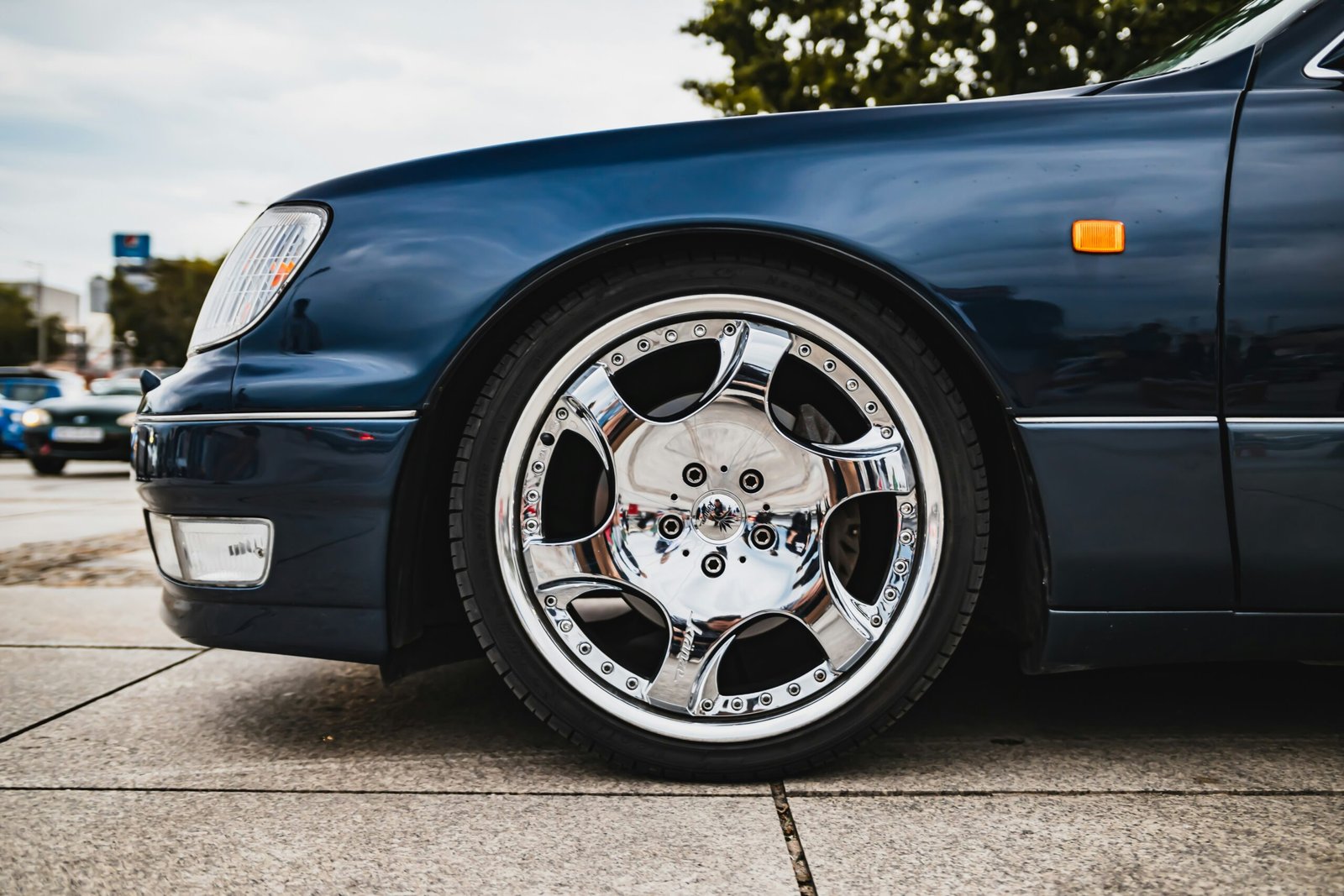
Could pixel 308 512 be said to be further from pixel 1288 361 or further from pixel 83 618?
pixel 83 618

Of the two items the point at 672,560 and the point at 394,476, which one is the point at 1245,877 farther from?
the point at 394,476

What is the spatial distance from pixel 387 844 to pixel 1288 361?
1.57 m

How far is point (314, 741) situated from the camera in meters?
2.02

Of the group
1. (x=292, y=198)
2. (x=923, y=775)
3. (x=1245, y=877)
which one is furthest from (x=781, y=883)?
(x=292, y=198)

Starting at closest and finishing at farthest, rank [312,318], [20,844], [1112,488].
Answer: [20,844] → [1112,488] → [312,318]

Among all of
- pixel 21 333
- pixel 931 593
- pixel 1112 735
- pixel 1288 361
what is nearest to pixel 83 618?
pixel 931 593

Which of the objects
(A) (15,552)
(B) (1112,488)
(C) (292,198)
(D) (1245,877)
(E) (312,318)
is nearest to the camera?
(D) (1245,877)

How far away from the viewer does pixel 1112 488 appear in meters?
1.65

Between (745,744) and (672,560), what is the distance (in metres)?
0.33

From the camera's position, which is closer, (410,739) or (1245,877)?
(1245,877)

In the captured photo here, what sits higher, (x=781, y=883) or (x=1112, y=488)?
(x=1112, y=488)

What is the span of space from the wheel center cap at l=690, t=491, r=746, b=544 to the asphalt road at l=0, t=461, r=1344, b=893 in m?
0.43

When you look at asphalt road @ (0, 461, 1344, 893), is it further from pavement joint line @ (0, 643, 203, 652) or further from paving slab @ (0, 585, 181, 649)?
paving slab @ (0, 585, 181, 649)

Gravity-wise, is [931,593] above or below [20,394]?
below
